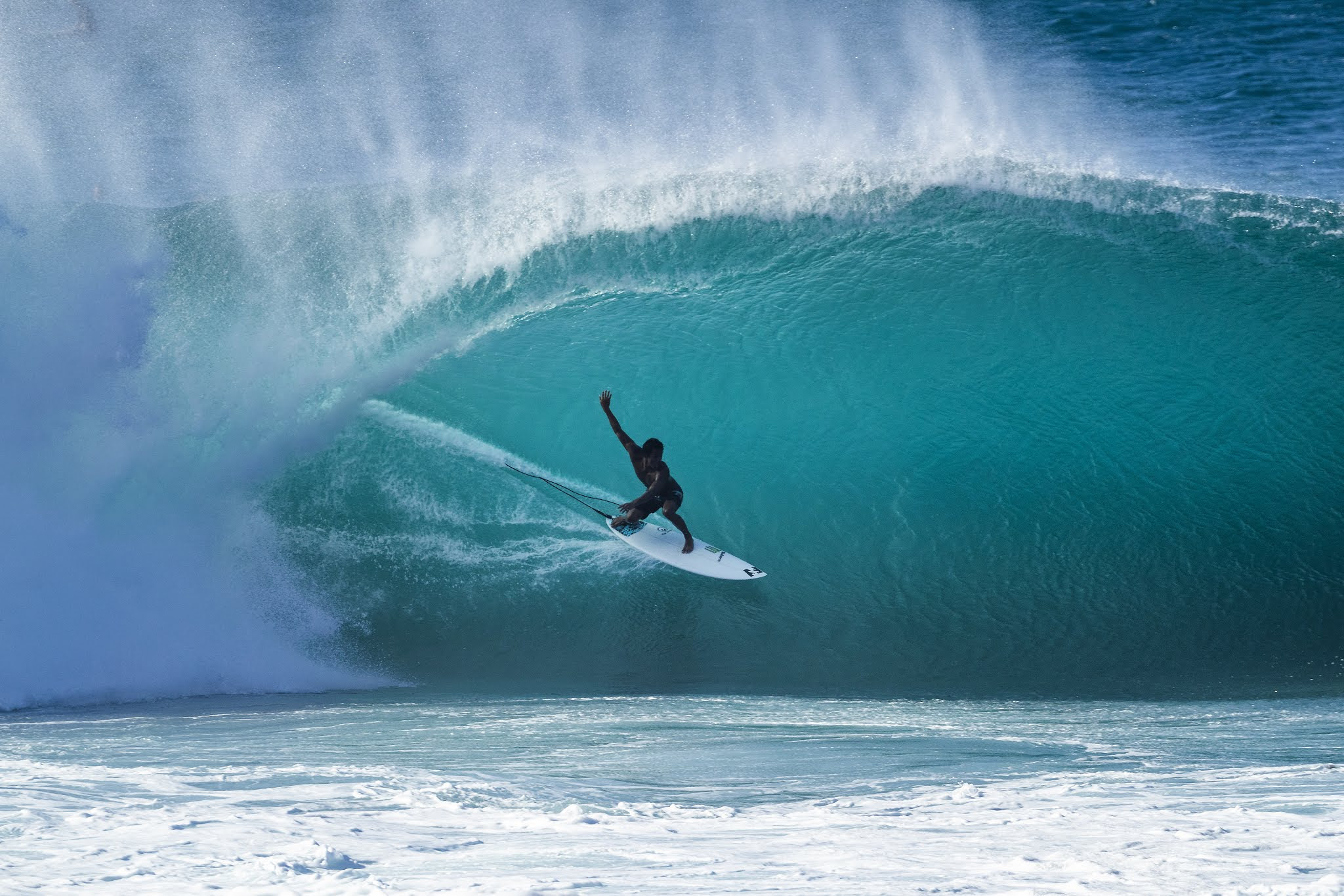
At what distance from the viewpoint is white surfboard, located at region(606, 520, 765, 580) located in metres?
8.70

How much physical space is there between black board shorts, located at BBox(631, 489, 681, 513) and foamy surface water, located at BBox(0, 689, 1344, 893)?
5.27 feet

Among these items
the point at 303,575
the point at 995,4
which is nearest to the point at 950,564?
the point at 303,575

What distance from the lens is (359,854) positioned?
4.20 m

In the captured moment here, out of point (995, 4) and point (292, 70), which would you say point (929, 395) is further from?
point (292, 70)

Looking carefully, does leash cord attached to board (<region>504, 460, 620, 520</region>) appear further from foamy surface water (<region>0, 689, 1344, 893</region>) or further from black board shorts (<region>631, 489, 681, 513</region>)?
foamy surface water (<region>0, 689, 1344, 893</region>)

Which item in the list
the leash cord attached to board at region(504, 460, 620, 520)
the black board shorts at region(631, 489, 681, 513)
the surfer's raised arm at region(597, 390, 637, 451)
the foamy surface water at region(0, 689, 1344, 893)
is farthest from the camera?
the leash cord attached to board at region(504, 460, 620, 520)

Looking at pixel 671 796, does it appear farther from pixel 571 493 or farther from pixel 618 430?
pixel 571 493

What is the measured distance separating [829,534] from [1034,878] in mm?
5258

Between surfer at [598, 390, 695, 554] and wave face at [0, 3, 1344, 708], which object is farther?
wave face at [0, 3, 1344, 708]

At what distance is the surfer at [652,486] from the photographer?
325 inches

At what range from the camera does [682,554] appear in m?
8.80

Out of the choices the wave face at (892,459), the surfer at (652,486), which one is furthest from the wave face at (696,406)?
the surfer at (652,486)

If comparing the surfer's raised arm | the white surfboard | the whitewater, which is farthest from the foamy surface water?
the surfer's raised arm

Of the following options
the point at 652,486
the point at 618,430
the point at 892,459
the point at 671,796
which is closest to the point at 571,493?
the point at 652,486
